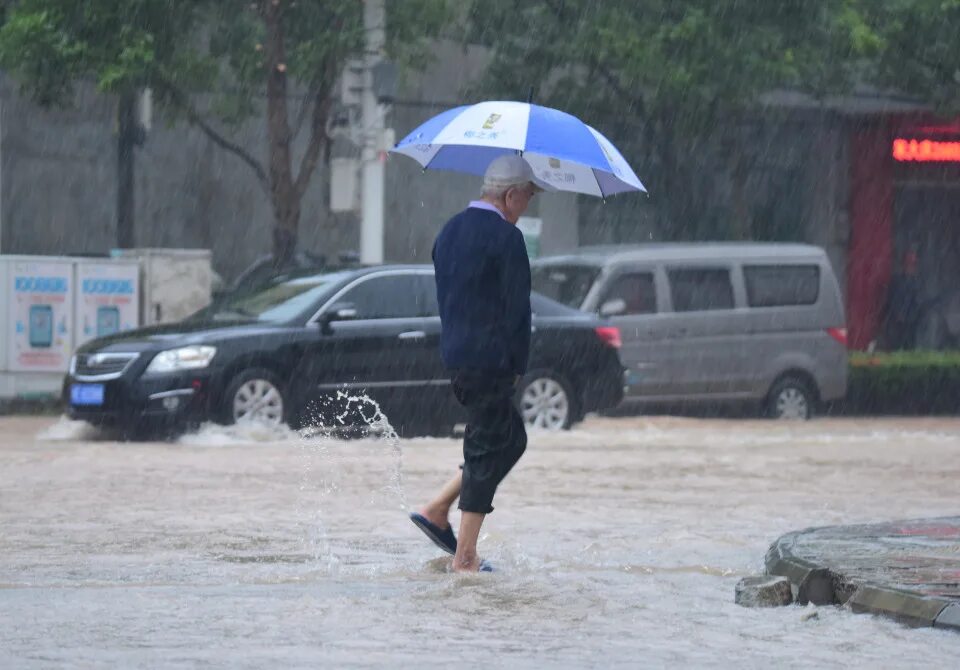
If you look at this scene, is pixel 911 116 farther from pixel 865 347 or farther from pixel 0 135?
pixel 0 135

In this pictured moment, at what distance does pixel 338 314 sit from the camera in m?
16.2

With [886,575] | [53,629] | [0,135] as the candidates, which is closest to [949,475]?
[886,575]

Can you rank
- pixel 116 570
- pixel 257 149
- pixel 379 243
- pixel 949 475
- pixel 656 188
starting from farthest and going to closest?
pixel 656 188
pixel 257 149
pixel 379 243
pixel 949 475
pixel 116 570

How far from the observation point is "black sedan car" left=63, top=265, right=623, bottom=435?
15492mm

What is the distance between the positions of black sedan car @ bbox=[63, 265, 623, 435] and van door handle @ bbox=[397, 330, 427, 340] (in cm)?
1

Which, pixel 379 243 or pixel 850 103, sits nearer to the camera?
pixel 379 243

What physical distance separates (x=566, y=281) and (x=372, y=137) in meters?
2.64

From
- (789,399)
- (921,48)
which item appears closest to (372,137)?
(789,399)

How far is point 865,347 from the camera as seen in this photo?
31.6 metres

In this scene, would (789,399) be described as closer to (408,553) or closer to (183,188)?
(183,188)

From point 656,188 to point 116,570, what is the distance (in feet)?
73.6

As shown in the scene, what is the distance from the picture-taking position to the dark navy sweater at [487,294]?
25.8 feet

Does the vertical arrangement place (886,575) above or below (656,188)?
below

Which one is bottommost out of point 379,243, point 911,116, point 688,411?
point 688,411
